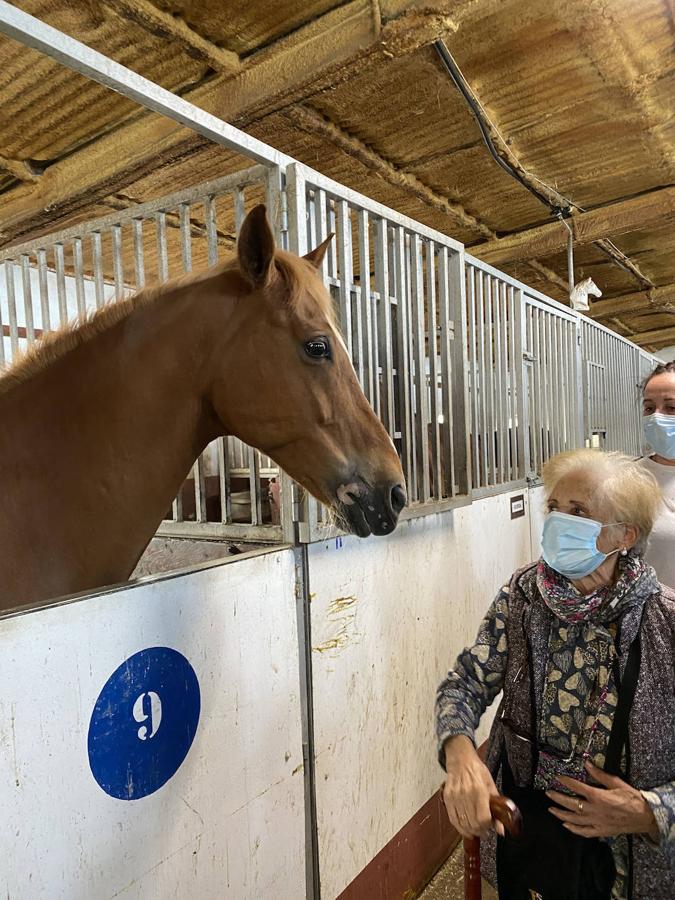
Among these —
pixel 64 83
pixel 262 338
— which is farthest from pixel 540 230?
pixel 262 338

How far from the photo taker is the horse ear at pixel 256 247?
1.07 m

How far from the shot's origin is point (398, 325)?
1.76 m

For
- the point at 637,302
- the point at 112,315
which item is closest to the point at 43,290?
the point at 112,315

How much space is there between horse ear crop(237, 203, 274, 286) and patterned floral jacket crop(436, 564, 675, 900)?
32.9 inches

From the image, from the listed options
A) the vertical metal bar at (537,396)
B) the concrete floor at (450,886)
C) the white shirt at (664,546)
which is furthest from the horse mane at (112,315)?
the vertical metal bar at (537,396)

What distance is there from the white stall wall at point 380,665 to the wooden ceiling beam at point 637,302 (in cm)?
713

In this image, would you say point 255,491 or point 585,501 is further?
point 255,491

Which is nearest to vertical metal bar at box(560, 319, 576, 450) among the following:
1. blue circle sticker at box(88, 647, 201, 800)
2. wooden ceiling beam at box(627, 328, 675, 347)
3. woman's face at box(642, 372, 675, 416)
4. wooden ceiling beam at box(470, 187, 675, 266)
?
woman's face at box(642, 372, 675, 416)

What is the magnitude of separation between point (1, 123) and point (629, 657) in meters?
3.12

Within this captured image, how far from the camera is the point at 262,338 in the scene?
3.76ft

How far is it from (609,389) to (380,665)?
3.81 metres

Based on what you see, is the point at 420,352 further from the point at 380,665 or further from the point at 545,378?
the point at 545,378

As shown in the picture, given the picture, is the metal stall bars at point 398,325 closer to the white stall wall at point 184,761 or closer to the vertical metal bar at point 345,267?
the vertical metal bar at point 345,267

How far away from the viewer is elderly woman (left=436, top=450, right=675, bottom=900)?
1.01 meters
